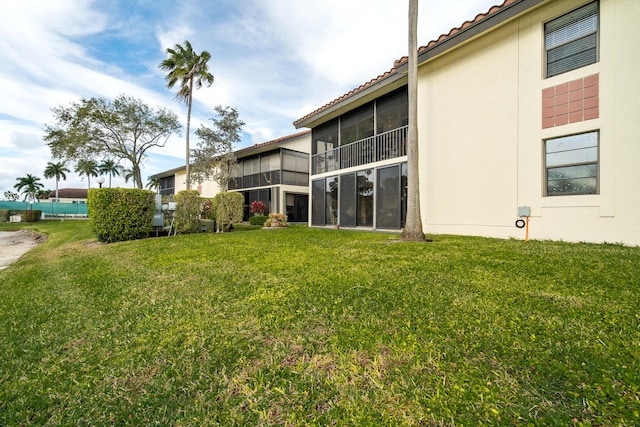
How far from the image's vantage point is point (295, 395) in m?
1.58

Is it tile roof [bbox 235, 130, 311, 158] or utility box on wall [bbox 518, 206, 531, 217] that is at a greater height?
tile roof [bbox 235, 130, 311, 158]

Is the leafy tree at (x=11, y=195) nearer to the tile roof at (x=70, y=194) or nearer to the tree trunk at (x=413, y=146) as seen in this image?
the tile roof at (x=70, y=194)

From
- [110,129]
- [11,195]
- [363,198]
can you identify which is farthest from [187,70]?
[11,195]

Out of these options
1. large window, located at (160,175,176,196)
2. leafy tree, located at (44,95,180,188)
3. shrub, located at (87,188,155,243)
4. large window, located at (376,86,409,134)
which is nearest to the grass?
shrub, located at (87,188,155,243)

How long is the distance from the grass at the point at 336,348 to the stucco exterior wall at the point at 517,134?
2260 mm

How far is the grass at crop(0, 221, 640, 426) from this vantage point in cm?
145

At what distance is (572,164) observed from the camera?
6.00 meters

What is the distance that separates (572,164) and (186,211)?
36.4 ft

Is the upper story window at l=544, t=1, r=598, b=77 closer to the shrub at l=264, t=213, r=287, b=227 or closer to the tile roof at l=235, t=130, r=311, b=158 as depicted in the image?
the shrub at l=264, t=213, r=287, b=227

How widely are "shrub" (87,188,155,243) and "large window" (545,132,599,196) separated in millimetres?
11250

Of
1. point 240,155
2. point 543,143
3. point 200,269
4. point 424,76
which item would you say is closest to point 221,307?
point 200,269

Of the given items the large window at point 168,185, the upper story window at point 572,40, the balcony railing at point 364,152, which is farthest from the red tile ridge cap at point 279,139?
the large window at point 168,185

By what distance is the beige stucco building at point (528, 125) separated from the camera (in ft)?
17.8

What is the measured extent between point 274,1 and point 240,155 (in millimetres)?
12294
